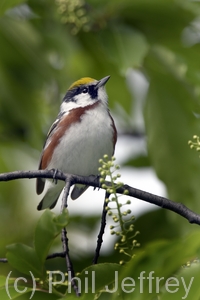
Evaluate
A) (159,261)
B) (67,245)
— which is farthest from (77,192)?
(159,261)

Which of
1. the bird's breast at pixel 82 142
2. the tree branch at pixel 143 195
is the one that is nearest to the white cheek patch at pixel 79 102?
the bird's breast at pixel 82 142

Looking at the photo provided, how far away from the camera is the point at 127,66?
3.38 m

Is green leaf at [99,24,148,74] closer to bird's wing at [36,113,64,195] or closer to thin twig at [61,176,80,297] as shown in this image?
bird's wing at [36,113,64,195]

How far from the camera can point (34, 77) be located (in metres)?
4.04

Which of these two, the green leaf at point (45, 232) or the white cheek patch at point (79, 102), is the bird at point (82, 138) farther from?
the green leaf at point (45, 232)

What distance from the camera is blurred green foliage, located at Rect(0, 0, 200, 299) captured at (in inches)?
135

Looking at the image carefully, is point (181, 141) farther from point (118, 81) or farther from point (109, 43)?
point (118, 81)

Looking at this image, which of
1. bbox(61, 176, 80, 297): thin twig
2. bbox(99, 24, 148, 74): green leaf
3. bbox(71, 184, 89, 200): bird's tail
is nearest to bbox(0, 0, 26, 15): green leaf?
bbox(99, 24, 148, 74): green leaf

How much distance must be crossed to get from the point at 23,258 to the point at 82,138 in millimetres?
2259

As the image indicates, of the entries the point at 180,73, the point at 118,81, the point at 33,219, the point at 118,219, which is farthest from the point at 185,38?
the point at 118,219

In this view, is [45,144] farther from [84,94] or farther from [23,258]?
[23,258]

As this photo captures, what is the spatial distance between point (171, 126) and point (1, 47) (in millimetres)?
1452

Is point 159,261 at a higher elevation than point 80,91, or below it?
below

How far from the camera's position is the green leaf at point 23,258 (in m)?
1.68
